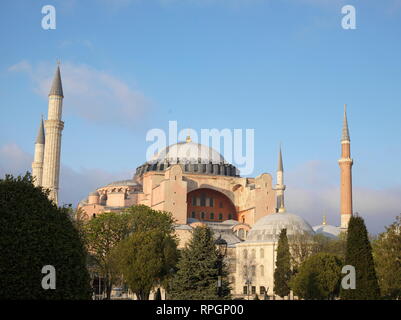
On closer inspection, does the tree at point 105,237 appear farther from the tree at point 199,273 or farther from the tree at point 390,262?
the tree at point 390,262

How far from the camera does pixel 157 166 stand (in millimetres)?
76938

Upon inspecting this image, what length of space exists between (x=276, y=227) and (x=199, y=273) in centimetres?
2913

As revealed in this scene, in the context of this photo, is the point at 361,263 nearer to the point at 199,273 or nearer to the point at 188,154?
the point at 199,273

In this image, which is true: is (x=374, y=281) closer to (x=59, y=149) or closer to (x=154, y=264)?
(x=154, y=264)

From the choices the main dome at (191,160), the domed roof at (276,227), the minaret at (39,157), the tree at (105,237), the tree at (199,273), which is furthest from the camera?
the main dome at (191,160)

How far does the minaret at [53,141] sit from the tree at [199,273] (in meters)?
32.6

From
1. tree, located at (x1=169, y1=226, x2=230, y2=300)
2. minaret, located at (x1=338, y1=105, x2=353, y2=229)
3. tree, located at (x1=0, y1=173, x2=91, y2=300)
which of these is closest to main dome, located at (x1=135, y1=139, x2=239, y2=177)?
minaret, located at (x1=338, y1=105, x2=353, y2=229)

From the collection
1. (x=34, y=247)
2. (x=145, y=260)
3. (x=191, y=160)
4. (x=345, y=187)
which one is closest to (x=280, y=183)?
(x=191, y=160)

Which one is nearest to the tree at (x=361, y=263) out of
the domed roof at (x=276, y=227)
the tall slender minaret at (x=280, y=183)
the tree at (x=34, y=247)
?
the tree at (x=34, y=247)

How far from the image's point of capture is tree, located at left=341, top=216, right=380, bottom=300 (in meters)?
23.0

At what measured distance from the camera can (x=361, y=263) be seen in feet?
77.9

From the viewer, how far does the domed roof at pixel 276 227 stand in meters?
55.3
